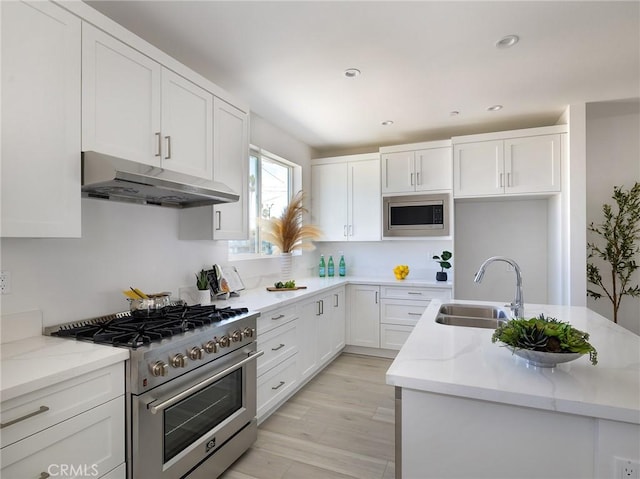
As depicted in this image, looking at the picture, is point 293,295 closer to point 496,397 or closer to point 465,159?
point 496,397

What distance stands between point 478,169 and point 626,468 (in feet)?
10.4

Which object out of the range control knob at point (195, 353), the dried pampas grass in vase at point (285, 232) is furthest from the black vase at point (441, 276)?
the range control knob at point (195, 353)

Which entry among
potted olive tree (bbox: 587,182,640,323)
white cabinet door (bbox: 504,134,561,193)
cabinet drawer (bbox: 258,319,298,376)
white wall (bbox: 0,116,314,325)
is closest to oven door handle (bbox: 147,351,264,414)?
cabinet drawer (bbox: 258,319,298,376)

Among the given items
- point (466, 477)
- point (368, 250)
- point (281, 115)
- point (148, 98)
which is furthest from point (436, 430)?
point (368, 250)

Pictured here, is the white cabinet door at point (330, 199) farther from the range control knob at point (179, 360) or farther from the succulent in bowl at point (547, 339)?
the succulent in bowl at point (547, 339)

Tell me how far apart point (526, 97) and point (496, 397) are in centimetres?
298

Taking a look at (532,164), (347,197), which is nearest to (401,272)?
(347,197)

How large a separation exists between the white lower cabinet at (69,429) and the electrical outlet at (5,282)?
66cm

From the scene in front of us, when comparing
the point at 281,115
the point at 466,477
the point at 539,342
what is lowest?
the point at 466,477

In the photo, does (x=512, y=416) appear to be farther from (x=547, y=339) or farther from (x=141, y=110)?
(x=141, y=110)

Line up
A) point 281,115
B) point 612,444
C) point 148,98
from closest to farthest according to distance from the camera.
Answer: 1. point 612,444
2. point 148,98
3. point 281,115

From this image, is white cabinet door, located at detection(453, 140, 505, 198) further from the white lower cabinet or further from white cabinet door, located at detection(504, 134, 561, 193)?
the white lower cabinet

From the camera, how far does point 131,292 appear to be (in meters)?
2.00

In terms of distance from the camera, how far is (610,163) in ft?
11.8
